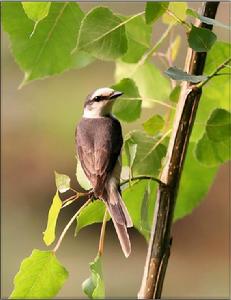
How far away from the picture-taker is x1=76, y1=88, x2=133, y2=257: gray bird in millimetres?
473

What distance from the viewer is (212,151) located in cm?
56

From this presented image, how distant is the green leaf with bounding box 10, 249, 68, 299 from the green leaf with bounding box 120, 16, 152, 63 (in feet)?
0.55

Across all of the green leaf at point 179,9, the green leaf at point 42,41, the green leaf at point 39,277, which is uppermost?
the green leaf at point 179,9

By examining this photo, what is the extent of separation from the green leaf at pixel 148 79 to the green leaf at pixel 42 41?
69 mm

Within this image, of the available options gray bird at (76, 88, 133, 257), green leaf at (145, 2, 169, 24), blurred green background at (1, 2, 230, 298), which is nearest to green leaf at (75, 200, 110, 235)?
gray bird at (76, 88, 133, 257)

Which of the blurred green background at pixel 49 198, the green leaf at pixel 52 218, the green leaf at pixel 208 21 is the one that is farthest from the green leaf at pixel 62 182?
the blurred green background at pixel 49 198

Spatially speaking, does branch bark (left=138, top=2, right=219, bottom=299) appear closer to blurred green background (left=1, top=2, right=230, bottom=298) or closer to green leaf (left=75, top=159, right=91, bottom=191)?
green leaf (left=75, top=159, right=91, bottom=191)

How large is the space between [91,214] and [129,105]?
0.10 metres

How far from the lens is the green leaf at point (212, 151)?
1.83 feet

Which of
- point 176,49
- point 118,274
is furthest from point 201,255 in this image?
point 176,49

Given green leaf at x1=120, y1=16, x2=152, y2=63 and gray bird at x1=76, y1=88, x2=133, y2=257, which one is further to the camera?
green leaf at x1=120, y1=16, x2=152, y2=63

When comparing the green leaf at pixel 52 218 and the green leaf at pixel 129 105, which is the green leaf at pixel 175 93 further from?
the green leaf at pixel 52 218

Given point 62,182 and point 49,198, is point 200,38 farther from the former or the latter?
point 49,198

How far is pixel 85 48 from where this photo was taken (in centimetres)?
51
